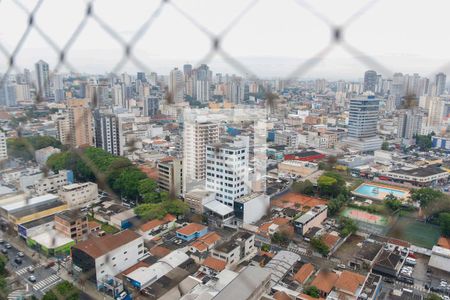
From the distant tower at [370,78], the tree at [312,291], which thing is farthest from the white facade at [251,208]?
the distant tower at [370,78]

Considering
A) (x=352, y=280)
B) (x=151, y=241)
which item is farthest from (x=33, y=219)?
(x=352, y=280)

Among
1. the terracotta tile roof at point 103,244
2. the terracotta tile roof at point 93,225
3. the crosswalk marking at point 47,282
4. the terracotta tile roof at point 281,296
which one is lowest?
the crosswalk marking at point 47,282

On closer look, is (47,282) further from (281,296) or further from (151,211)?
(281,296)

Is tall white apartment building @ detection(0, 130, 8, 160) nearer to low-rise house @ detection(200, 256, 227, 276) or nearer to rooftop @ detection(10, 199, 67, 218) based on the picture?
rooftop @ detection(10, 199, 67, 218)

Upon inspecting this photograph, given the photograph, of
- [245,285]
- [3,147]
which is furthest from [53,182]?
[245,285]

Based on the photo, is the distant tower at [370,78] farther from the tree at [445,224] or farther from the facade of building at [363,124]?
the facade of building at [363,124]

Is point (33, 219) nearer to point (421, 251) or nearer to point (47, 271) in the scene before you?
point (47, 271)
